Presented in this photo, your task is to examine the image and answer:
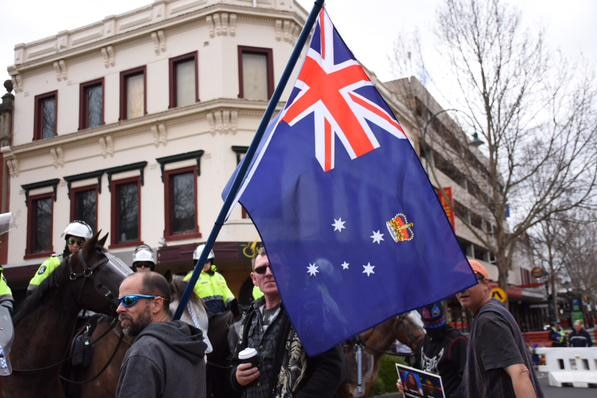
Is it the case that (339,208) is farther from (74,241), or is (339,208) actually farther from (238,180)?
(74,241)

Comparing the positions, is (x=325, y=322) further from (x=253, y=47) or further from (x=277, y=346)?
(x=253, y=47)

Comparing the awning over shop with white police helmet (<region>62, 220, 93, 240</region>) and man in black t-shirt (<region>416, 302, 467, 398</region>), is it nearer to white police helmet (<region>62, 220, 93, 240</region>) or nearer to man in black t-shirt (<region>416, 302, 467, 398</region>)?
white police helmet (<region>62, 220, 93, 240</region>)

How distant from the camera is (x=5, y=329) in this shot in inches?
194

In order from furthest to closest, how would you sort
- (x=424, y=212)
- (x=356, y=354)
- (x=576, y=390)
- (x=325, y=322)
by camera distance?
1. (x=576, y=390)
2. (x=356, y=354)
3. (x=424, y=212)
4. (x=325, y=322)

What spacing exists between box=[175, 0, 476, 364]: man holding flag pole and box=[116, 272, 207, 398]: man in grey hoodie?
0.46 m

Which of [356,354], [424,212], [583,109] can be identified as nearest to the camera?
[424,212]

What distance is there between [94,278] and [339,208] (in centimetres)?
300

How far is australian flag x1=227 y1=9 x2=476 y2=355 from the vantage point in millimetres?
→ 3479

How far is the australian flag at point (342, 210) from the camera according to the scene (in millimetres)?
3479

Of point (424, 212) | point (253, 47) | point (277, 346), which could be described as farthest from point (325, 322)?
point (253, 47)

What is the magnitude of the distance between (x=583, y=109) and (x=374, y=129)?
19288 mm

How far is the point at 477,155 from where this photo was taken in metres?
23.9

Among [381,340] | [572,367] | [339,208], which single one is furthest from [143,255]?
[572,367]

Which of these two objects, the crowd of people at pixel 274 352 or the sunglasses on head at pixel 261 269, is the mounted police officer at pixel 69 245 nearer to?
the crowd of people at pixel 274 352
